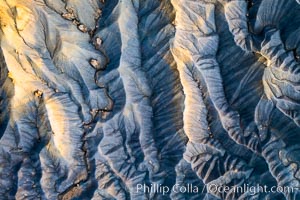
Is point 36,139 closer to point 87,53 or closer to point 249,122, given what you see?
point 87,53

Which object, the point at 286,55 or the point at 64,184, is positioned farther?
the point at 64,184

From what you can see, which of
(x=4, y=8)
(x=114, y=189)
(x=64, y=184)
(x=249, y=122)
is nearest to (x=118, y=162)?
(x=114, y=189)

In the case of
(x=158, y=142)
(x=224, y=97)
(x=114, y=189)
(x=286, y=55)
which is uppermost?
(x=286, y=55)

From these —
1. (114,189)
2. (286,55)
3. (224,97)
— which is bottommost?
(114,189)

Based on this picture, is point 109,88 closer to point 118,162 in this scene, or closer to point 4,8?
point 118,162

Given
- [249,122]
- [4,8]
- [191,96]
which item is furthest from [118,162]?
[4,8]

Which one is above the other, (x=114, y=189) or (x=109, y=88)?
(x=109, y=88)
